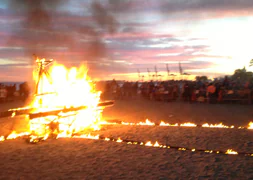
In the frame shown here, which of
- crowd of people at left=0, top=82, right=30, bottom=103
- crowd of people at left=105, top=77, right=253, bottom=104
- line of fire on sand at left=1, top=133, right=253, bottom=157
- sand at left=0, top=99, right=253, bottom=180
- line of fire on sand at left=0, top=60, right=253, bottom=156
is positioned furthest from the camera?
crowd of people at left=0, top=82, right=30, bottom=103

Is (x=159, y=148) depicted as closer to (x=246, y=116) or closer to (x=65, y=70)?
(x=65, y=70)

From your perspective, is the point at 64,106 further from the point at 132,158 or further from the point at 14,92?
the point at 14,92

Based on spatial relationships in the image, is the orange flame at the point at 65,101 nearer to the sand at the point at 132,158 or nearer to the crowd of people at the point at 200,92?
the sand at the point at 132,158

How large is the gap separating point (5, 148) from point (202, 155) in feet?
16.5

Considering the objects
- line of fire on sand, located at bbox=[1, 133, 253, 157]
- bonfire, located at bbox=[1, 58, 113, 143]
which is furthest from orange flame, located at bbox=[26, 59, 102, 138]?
line of fire on sand, located at bbox=[1, 133, 253, 157]

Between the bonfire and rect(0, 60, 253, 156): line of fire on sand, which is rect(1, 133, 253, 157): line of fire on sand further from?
the bonfire

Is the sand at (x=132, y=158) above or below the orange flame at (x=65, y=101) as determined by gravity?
below

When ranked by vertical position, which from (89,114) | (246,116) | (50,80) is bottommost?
(246,116)

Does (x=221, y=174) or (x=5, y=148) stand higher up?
(x=5, y=148)

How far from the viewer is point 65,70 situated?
10.6m

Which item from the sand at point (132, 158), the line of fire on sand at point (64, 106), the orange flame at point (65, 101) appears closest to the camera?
the sand at point (132, 158)

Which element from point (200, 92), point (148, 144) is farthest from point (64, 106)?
point (200, 92)

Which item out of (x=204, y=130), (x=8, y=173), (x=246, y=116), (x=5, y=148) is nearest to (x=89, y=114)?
(x=5, y=148)

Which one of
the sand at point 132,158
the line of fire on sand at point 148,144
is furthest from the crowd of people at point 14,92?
the sand at point 132,158
